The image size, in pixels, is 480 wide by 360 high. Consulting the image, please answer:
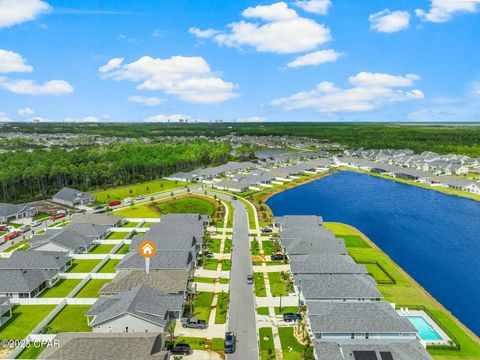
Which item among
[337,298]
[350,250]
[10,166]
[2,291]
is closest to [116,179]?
[10,166]

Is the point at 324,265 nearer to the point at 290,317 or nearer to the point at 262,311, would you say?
the point at 290,317

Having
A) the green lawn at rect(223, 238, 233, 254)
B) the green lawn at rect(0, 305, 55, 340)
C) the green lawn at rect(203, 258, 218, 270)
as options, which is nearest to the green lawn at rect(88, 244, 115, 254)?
the green lawn at rect(0, 305, 55, 340)

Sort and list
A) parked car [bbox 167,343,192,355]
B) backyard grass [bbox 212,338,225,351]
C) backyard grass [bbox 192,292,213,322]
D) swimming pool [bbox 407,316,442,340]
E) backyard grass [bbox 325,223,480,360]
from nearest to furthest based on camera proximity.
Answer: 1. parked car [bbox 167,343,192,355]
2. backyard grass [bbox 212,338,225,351]
3. backyard grass [bbox 325,223,480,360]
4. swimming pool [bbox 407,316,442,340]
5. backyard grass [bbox 192,292,213,322]

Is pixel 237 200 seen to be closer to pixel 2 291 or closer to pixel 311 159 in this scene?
pixel 2 291

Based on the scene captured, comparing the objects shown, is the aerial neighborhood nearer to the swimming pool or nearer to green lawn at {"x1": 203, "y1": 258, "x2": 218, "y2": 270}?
green lawn at {"x1": 203, "y1": 258, "x2": 218, "y2": 270}

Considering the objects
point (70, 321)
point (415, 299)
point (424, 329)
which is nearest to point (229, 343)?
point (70, 321)

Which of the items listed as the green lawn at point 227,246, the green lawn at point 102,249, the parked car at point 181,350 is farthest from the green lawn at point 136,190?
the parked car at point 181,350

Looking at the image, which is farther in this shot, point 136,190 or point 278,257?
point 136,190
